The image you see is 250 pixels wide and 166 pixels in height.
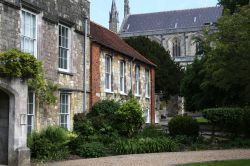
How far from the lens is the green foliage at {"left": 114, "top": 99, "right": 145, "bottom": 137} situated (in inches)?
793

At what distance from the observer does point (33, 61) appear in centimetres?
1398

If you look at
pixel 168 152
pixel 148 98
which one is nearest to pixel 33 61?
pixel 168 152

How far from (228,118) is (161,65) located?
35.4m

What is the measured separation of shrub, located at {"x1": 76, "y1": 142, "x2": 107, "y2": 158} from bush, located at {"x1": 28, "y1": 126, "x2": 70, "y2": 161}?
0.54 m

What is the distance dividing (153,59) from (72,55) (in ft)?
119

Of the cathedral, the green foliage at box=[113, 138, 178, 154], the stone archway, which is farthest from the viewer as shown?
the cathedral

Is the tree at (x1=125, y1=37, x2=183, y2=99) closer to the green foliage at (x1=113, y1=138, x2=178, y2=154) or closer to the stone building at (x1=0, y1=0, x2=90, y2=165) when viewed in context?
the stone building at (x1=0, y1=0, x2=90, y2=165)

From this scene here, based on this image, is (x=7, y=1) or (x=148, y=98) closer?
(x=7, y=1)

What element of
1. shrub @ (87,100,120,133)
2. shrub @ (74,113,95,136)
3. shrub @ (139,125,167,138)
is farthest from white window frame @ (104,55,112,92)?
shrub @ (74,113,95,136)

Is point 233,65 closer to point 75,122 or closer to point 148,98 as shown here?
point 75,122

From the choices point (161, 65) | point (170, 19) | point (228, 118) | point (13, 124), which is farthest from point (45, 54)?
point (170, 19)

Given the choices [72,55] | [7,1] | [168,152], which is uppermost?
[7,1]

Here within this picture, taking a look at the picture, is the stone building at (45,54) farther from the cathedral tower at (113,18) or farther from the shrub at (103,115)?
the cathedral tower at (113,18)

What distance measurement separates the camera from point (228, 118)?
70.6 feet
